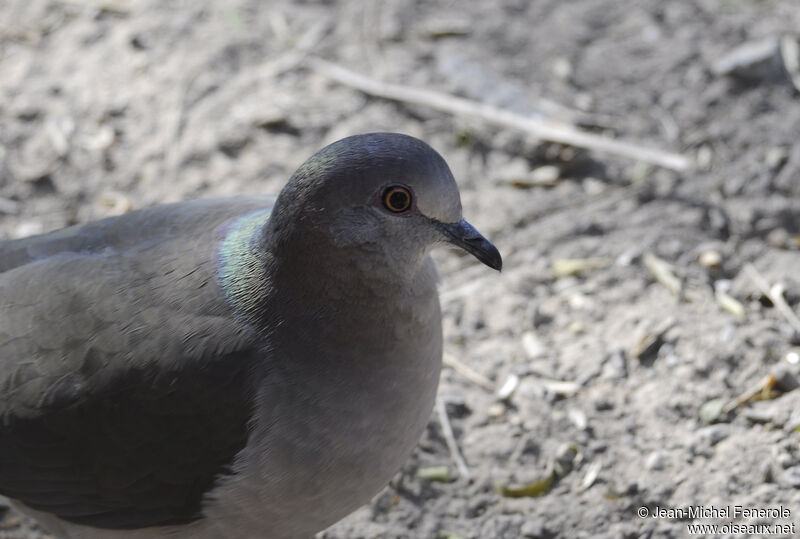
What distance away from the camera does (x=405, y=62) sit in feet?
18.5

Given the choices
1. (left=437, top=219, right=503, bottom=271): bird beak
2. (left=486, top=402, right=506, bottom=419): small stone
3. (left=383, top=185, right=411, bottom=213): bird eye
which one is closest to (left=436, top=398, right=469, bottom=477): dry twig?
(left=486, top=402, right=506, bottom=419): small stone

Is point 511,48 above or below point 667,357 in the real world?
above

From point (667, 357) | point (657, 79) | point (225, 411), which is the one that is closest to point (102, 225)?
point (225, 411)

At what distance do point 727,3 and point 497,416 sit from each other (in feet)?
10.8

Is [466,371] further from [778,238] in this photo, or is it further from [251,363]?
[778,238]

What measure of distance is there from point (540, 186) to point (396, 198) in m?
2.25

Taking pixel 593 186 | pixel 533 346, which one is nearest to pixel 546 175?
pixel 593 186

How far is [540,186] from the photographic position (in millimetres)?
4969

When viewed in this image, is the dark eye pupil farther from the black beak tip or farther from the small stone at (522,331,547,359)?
the small stone at (522,331,547,359)

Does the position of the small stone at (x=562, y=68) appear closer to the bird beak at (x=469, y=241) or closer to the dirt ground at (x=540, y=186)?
the dirt ground at (x=540, y=186)

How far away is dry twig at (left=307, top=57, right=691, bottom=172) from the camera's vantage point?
16.3 ft

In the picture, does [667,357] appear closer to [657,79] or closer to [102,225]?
[657,79]

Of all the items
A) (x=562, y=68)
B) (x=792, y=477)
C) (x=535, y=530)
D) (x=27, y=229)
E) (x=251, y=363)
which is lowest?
(x=535, y=530)

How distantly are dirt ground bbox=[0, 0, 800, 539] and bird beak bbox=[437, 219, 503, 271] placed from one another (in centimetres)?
116
